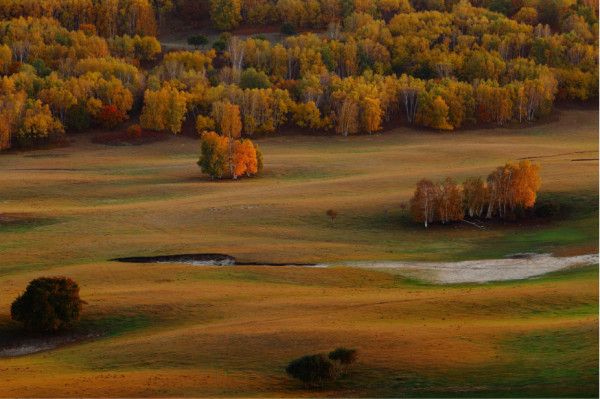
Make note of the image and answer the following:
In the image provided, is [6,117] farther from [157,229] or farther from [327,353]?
[327,353]

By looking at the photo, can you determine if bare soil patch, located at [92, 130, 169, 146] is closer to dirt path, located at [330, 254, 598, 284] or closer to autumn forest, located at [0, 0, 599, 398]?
autumn forest, located at [0, 0, 599, 398]

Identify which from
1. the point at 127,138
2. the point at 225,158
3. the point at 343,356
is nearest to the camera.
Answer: the point at 343,356

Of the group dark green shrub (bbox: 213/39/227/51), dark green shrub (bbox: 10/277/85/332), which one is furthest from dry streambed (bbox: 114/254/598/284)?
dark green shrub (bbox: 213/39/227/51)

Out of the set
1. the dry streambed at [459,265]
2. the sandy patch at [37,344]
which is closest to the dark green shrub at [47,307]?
the sandy patch at [37,344]

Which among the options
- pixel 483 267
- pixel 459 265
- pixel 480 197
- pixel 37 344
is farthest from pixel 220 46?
pixel 37 344

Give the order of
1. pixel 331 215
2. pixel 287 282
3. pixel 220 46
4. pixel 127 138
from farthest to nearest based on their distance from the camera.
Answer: pixel 220 46, pixel 127 138, pixel 331 215, pixel 287 282

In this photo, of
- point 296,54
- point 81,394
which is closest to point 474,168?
point 296,54

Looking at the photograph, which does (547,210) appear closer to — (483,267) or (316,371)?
(483,267)

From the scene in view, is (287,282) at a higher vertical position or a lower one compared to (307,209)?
lower
